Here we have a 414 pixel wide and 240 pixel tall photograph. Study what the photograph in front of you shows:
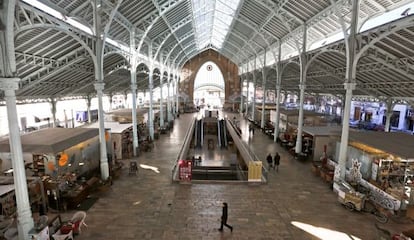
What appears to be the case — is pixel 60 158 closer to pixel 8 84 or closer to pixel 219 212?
pixel 8 84

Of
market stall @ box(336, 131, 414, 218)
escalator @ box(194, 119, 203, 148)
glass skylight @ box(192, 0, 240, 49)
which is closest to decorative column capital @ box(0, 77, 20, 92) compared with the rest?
market stall @ box(336, 131, 414, 218)

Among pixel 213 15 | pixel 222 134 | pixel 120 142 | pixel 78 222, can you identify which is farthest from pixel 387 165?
pixel 213 15

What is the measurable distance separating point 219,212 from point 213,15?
2425cm

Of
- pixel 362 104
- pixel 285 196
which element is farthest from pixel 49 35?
pixel 362 104

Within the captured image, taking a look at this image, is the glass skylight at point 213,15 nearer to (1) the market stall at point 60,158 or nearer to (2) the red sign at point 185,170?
(2) the red sign at point 185,170

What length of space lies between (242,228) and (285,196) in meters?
3.80

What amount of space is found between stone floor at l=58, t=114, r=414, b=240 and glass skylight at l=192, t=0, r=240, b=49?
15.3 metres

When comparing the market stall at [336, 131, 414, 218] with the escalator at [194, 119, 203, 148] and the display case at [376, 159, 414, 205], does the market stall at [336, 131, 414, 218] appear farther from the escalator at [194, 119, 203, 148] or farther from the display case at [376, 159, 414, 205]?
the escalator at [194, 119, 203, 148]

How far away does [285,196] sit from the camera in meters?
12.4

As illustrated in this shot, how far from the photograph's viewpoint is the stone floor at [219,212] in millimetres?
9180

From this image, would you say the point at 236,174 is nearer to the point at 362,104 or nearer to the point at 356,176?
the point at 356,176

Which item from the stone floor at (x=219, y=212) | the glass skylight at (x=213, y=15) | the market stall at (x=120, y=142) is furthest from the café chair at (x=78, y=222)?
the glass skylight at (x=213, y=15)

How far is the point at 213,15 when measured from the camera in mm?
29625

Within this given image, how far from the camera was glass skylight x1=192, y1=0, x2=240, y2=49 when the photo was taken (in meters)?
23.9
